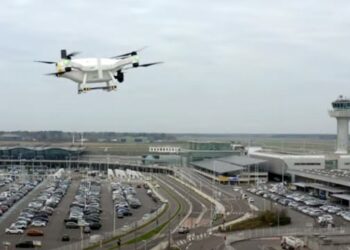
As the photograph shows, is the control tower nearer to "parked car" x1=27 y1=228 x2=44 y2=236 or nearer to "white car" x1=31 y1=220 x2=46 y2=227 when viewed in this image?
"white car" x1=31 y1=220 x2=46 y2=227

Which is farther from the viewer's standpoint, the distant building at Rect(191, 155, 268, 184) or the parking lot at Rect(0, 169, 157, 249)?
the distant building at Rect(191, 155, 268, 184)

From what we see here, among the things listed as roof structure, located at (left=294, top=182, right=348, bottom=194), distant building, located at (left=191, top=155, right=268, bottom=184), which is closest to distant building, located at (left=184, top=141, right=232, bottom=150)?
distant building, located at (left=191, top=155, right=268, bottom=184)

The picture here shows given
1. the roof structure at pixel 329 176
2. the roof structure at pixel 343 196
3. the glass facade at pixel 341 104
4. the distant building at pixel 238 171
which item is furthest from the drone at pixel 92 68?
the glass facade at pixel 341 104

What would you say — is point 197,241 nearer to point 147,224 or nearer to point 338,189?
point 147,224

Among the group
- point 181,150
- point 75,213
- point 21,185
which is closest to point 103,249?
Answer: point 75,213

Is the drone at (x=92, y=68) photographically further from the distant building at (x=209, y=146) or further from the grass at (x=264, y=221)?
the distant building at (x=209, y=146)

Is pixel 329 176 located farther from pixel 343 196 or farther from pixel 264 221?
pixel 264 221
